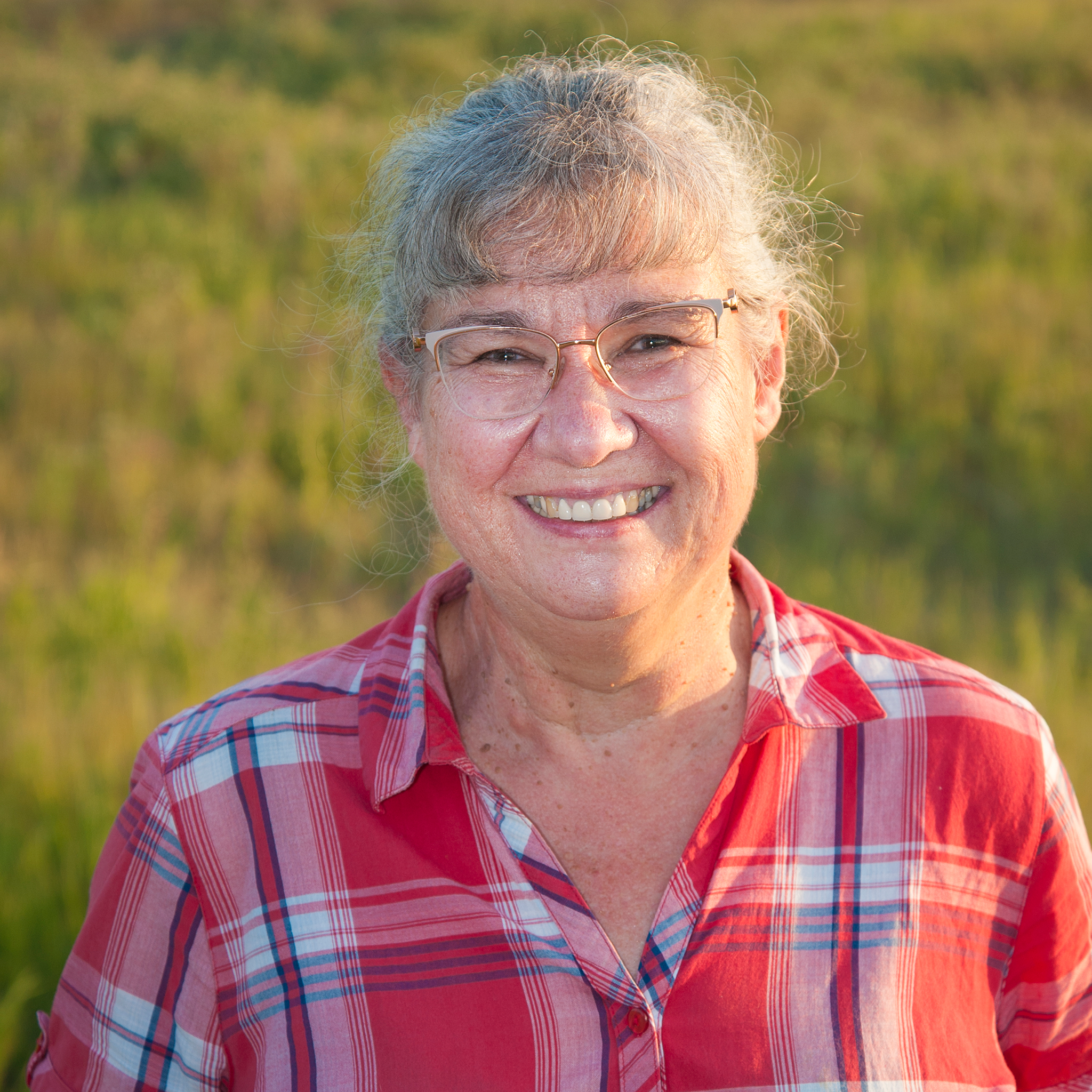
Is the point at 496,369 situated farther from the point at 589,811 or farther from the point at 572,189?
the point at 589,811

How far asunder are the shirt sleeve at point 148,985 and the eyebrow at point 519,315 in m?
0.81

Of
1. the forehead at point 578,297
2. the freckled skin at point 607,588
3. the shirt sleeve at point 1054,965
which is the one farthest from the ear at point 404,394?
the shirt sleeve at point 1054,965

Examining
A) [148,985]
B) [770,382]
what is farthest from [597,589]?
[148,985]

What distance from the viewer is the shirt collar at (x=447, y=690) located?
5.09 feet

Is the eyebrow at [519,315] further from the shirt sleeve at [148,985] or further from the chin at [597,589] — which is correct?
the shirt sleeve at [148,985]

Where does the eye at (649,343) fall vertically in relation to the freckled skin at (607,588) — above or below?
above

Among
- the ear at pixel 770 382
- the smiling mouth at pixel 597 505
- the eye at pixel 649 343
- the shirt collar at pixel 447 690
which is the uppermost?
the eye at pixel 649 343

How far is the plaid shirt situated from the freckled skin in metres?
0.11

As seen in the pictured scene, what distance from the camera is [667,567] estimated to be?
1.52 metres

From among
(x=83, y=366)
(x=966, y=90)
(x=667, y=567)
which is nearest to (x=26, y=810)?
(x=667, y=567)

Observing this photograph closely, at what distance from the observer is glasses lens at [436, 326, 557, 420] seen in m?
1.49

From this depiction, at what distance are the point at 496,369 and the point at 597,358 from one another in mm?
146

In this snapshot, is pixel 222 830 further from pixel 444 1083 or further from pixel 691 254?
pixel 691 254

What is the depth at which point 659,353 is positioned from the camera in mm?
1494
